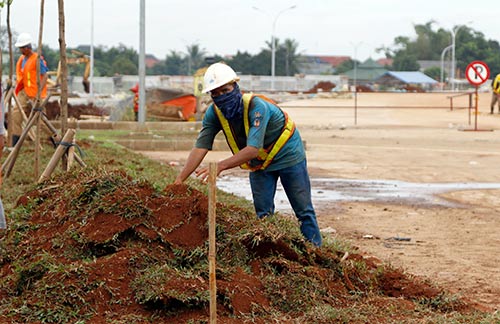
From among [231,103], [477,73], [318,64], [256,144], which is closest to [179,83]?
[477,73]

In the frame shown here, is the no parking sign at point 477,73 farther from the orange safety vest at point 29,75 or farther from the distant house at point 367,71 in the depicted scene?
the distant house at point 367,71

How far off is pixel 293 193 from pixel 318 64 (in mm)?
146246

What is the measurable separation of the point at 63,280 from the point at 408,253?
13.5ft

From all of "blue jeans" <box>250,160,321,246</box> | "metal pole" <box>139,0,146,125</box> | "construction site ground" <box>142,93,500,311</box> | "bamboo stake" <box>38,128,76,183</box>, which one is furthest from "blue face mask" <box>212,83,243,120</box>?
"metal pole" <box>139,0,146,125</box>

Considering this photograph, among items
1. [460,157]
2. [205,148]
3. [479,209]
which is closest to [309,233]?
[205,148]

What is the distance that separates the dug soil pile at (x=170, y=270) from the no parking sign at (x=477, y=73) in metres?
20.6

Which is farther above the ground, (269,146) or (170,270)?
(269,146)

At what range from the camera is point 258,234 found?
6.57 m

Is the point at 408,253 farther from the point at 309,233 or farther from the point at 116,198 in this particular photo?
the point at 116,198

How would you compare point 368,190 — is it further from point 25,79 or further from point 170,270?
point 170,270

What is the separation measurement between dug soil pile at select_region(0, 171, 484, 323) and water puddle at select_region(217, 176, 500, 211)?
4.97 m

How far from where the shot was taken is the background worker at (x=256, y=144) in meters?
7.00

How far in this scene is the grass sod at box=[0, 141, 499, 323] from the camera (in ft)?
19.2

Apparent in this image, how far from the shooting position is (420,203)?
41.8ft
